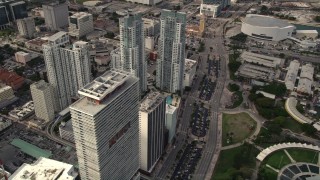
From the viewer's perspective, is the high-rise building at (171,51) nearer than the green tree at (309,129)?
No

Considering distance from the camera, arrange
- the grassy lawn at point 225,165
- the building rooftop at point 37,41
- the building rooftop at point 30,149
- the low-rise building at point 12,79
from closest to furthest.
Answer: the grassy lawn at point 225,165
the building rooftop at point 30,149
the low-rise building at point 12,79
the building rooftop at point 37,41

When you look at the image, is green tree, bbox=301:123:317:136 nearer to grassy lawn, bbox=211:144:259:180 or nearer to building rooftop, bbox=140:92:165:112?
grassy lawn, bbox=211:144:259:180

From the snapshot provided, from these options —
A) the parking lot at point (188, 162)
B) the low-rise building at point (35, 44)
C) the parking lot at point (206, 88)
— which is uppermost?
the low-rise building at point (35, 44)

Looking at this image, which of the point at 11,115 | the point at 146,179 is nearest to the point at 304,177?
the point at 146,179

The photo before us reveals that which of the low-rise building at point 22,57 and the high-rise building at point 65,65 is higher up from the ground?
the high-rise building at point 65,65

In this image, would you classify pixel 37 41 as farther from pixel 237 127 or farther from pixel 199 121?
pixel 237 127

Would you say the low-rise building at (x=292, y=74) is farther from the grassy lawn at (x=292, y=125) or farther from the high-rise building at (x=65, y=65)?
the high-rise building at (x=65, y=65)

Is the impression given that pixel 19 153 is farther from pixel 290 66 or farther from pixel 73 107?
pixel 290 66

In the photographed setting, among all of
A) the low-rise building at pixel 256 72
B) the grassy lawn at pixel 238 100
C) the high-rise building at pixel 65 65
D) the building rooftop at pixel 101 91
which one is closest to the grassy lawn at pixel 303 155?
the grassy lawn at pixel 238 100
